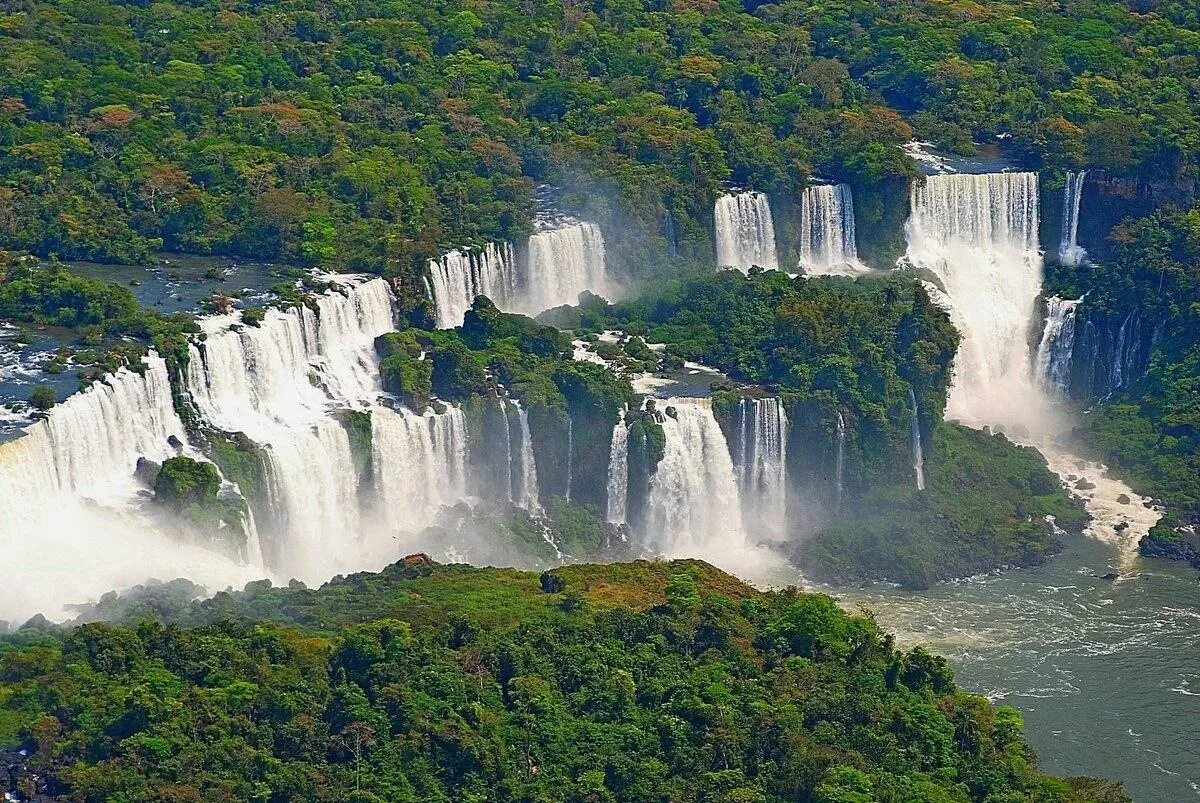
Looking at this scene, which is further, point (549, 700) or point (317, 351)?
point (317, 351)

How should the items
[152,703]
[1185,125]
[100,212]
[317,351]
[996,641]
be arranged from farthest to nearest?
[1185,125] → [100,212] → [317,351] → [996,641] → [152,703]

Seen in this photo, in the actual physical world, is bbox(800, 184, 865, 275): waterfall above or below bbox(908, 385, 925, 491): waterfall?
above

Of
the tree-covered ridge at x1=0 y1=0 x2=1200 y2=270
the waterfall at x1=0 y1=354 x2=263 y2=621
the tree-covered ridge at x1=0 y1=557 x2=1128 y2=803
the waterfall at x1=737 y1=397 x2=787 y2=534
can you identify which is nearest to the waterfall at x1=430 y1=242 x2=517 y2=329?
the tree-covered ridge at x1=0 y1=0 x2=1200 y2=270

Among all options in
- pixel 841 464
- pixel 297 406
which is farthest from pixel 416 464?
pixel 841 464

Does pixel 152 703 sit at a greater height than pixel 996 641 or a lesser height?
greater

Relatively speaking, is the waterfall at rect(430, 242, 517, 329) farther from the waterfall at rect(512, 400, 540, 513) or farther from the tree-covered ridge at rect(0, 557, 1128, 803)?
the tree-covered ridge at rect(0, 557, 1128, 803)

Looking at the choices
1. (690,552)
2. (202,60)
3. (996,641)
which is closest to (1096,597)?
(996,641)

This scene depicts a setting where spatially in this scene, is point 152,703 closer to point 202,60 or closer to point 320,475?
point 320,475
